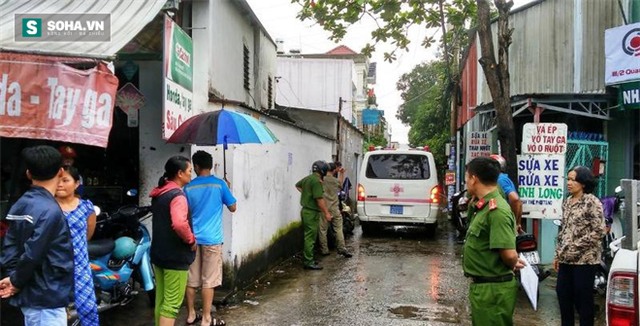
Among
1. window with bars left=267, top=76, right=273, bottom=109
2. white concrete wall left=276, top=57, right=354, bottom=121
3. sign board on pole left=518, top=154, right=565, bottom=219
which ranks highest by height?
white concrete wall left=276, top=57, right=354, bottom=121

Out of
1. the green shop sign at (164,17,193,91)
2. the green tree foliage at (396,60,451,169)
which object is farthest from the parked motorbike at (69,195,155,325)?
the green tree foliage at (396,60,451,169)

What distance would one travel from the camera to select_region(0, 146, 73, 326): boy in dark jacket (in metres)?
3.02

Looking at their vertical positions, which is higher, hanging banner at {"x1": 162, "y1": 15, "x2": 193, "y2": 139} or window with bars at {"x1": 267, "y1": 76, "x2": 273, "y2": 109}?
window with bars at {"x1": 267, "y1": 76, "x2": 273, "y2": 109}

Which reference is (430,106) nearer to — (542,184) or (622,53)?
(622,53)

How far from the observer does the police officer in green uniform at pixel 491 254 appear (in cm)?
350

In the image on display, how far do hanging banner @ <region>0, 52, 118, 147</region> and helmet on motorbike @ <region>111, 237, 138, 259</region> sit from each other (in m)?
1.18

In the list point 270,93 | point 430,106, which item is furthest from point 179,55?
point 430,106

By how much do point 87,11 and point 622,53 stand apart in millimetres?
7828

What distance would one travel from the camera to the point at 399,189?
38.1 ft

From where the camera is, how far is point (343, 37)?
10047mm

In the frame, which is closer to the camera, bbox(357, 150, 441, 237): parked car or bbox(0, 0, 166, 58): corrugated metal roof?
bbox(0, 0, 166, 58): corrugated metal roof

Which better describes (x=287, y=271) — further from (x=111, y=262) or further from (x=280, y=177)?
(x=111, y=262)

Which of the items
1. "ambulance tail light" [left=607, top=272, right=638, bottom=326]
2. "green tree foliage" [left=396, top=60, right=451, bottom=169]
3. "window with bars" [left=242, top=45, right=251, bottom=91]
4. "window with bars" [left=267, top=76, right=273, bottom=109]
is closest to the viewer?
"ambulance tail light" [left=607, top=272, right=638, bottom=326]

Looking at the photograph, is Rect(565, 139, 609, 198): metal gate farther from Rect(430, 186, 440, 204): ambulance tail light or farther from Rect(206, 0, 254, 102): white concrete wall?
Rect(206, 0, 254, 102): white concrete wall
